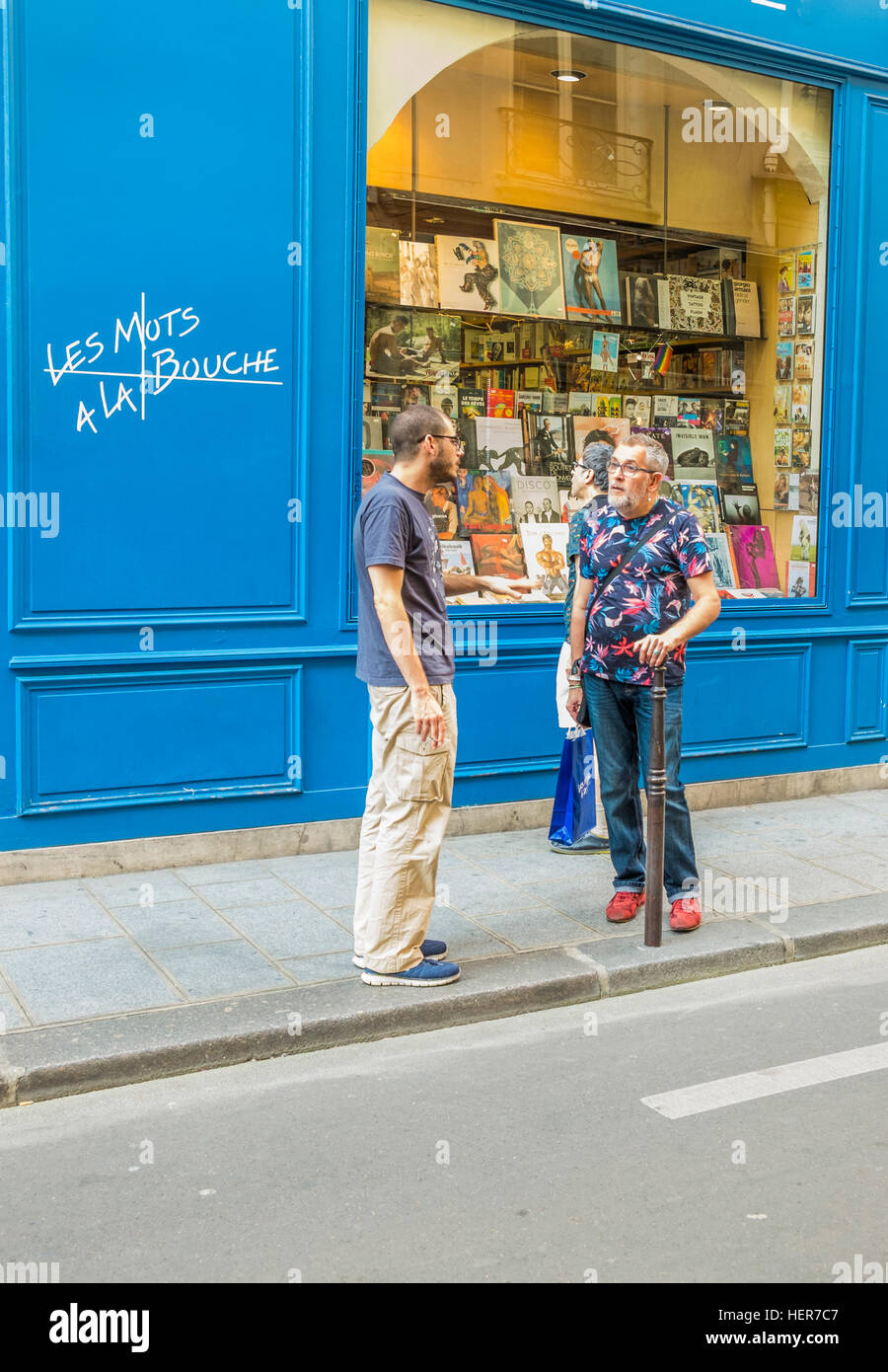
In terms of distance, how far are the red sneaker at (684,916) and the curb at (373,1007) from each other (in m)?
0.04

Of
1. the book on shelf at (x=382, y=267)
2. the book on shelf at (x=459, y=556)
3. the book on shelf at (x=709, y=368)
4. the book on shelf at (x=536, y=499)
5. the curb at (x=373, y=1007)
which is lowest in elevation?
the curb at (x=373, y=1007)

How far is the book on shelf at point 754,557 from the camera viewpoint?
26.7 ft

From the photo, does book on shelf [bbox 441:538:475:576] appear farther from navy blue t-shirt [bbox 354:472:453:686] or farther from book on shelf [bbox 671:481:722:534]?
navy blue t-shirt [bbox 354:472:453:686]

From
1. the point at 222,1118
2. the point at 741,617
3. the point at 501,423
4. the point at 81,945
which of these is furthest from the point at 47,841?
the point at 741,617

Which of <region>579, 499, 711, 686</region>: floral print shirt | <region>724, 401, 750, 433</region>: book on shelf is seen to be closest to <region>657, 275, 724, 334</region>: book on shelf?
<region>724, 401, 750, 433</region>: book on shelf

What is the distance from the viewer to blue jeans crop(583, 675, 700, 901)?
18.2 feet

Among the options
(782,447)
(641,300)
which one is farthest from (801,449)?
(641,300)

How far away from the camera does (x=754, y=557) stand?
8.24 metres

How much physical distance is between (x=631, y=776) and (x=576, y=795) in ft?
2.97

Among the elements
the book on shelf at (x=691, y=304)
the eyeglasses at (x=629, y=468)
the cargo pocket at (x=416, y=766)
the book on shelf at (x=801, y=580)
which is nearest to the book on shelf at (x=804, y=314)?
the book on shelf at (x=691, y=304)

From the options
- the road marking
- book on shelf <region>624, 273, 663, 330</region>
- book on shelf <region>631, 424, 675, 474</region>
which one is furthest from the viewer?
book on shelf <region>631, 424, 675, 474</region>

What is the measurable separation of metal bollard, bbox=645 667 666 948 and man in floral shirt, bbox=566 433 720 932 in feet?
0.26

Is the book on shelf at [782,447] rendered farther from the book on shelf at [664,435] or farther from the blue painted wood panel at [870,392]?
the book on shelf at [664,435]

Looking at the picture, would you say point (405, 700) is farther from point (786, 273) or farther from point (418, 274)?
point (786, 273)
